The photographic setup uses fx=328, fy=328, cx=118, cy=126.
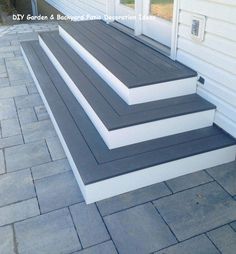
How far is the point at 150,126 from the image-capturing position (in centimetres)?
236

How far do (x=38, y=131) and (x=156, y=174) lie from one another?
3.93 feet

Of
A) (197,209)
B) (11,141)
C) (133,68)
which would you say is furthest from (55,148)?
(197,209)

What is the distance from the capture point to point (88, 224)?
1.94 meters

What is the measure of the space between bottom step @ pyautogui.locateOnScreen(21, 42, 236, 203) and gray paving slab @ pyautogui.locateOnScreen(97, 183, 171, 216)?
34 millimetres

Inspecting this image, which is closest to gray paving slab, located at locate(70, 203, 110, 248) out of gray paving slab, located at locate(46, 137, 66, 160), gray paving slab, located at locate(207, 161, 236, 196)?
gray paving slab, located at locate(46, 137, 66, 160)

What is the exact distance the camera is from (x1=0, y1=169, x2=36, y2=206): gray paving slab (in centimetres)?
216

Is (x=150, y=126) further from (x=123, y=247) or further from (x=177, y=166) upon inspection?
(x=123, y=247)

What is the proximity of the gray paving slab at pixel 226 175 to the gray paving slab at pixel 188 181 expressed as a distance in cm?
6

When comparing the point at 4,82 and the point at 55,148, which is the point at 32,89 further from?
the point at 55,148

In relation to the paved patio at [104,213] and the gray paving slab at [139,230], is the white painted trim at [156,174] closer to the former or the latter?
the paved patio at [104,213]

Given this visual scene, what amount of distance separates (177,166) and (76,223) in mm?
789

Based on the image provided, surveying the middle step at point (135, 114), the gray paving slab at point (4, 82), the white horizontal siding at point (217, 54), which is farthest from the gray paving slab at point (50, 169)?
the gray paving slab at point (4, 82)

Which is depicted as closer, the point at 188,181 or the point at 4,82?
the point at 188,181

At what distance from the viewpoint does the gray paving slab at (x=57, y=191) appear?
82.4 inches
